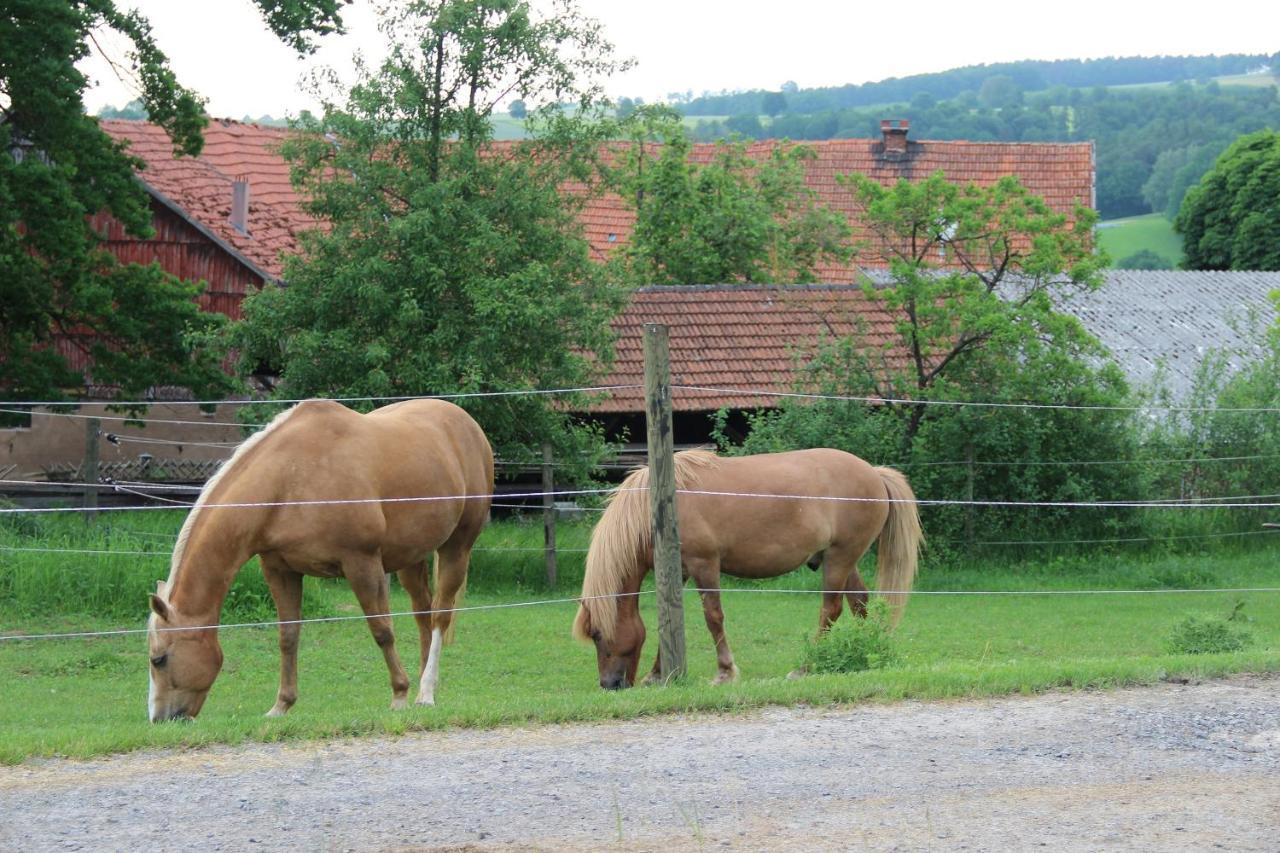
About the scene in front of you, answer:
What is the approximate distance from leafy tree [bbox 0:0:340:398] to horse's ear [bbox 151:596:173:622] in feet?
28.5

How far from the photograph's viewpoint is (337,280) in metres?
15.8

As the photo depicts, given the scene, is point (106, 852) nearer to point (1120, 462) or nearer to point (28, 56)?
point (28, 56)

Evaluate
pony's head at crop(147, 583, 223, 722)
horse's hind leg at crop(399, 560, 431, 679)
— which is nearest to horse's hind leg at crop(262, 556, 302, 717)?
pony's head at crop(147, 583, 223, 722)

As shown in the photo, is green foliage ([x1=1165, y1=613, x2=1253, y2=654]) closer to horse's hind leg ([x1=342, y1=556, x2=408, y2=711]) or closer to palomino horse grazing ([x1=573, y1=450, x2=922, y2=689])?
palomino horse grazing ([x1=573, y1=450, x2=922, y2=689])

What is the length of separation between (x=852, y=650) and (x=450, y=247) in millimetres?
8409

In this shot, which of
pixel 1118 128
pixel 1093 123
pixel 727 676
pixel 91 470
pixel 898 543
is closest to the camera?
pixel 727 676

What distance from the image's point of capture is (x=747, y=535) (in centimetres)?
1035

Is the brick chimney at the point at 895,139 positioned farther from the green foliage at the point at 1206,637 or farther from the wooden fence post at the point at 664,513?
the wooden fence post at the point at 664,513

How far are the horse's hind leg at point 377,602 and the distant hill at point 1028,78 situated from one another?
108707 millimetres

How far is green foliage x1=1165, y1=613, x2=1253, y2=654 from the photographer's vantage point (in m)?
9.98

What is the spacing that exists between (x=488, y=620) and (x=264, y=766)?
7.14 m

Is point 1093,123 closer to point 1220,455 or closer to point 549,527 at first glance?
point 1220,455

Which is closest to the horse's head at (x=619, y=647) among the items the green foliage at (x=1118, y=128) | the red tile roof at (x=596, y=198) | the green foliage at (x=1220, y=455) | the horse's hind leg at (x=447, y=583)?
the horse's hind leg at (x=447, y=583)

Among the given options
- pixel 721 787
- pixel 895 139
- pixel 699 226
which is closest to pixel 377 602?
pixel 721 787
